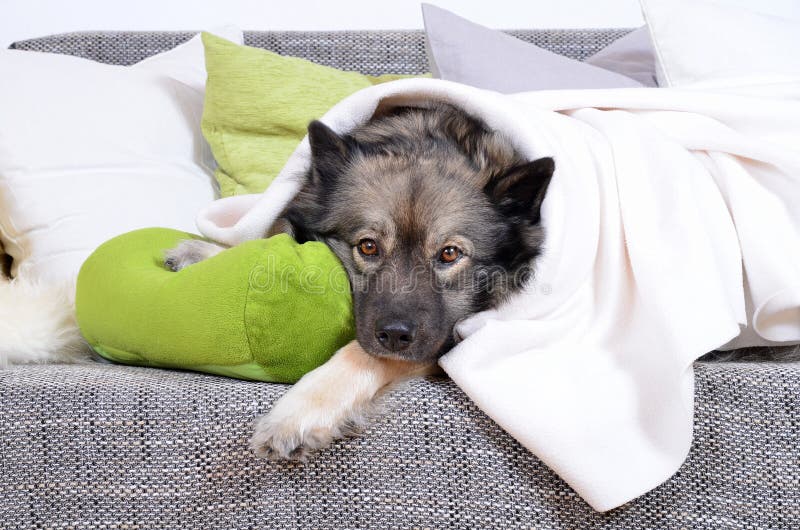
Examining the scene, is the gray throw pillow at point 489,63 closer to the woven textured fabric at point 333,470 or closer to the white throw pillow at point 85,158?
the white throw pillow at point 85,158

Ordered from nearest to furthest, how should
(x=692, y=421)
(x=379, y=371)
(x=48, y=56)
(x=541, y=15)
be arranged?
(x=692, y=421)
(x=379, y=371)
(x=48, y=56)
(x=541, y=15)

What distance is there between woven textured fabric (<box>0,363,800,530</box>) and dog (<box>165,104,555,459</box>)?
164 mm

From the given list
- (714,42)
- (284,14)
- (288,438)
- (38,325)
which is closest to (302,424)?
(288,438)

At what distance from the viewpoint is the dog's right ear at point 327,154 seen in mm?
1637

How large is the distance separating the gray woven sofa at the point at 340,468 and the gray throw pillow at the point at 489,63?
1306 millimetres

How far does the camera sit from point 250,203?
1895 mm

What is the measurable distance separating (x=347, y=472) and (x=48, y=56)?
1816 mm

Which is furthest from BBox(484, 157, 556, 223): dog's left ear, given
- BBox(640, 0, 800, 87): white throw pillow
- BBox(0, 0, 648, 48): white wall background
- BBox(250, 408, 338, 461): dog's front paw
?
BBox(0, 0, 648, 48): white wall background

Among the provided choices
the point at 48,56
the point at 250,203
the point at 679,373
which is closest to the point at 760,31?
the point at 679,373

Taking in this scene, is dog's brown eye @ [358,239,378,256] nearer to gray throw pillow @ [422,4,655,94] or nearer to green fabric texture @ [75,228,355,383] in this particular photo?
green fabric texture @ [75,228,355,383]

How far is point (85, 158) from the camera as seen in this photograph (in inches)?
84.4

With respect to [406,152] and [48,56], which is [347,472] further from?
[48,56]

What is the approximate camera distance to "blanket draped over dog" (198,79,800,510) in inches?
50.0

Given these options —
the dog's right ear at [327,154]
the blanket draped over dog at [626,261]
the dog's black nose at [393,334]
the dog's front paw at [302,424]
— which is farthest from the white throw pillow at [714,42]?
the dog's front paw at [302,424]
